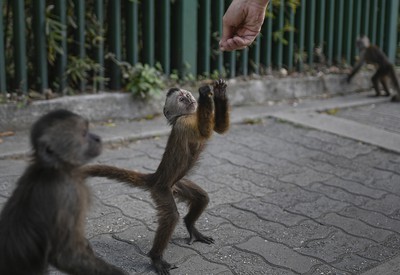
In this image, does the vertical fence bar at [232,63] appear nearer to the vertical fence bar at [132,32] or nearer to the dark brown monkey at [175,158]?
the vertical fence bar at [132,32]

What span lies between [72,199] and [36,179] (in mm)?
212

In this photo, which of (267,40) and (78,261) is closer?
(78,261)

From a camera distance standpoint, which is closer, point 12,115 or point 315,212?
point 315,212

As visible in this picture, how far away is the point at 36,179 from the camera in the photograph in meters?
3.23

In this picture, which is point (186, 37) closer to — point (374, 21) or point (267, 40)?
point (267, 40)

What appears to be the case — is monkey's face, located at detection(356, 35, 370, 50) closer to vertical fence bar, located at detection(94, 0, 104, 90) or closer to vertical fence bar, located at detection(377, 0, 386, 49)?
vertical fence bar, located at detection(377, 0, 386, 49)

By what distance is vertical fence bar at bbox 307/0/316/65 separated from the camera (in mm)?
9375

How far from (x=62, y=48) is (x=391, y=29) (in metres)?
6.12

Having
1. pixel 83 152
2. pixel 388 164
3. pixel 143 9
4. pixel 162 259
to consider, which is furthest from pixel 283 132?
pixel 83 152

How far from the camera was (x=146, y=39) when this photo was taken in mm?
7762

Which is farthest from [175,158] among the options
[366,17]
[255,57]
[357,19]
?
[366,17]

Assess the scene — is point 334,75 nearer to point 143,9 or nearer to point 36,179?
point 143,9

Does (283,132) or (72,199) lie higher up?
(72,199)

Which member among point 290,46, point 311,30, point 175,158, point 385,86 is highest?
point 311,30
